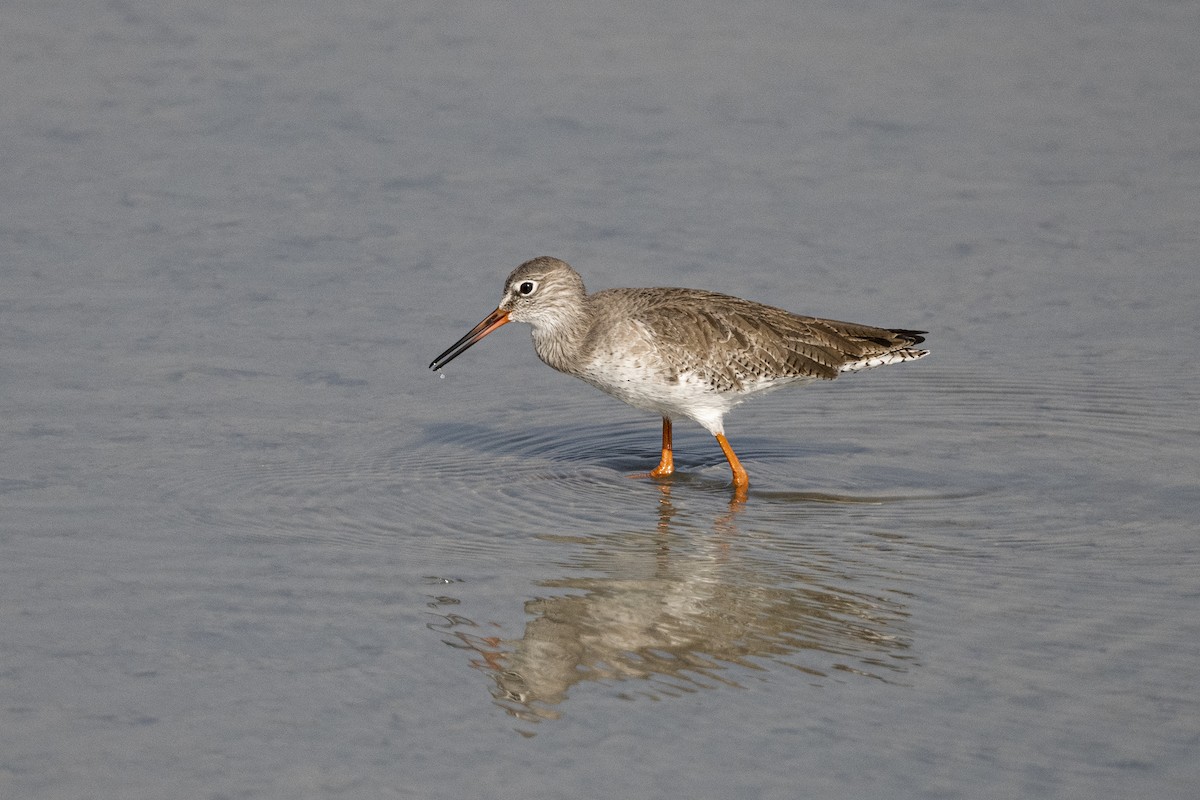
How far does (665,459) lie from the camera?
11.0 meters

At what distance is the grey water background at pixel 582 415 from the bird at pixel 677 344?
19.5 inches

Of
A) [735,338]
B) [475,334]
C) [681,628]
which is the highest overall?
[735,338]

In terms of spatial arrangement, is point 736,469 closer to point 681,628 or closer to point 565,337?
point 565,337

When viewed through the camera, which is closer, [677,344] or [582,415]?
[677,344]

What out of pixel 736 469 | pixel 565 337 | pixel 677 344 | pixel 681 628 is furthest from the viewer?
pixel 565 337

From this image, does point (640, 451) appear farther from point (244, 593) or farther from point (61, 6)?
point (61, 6)

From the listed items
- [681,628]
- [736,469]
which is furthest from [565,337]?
[681,628]

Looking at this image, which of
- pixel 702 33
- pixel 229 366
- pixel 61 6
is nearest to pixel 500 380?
pixel 229 366

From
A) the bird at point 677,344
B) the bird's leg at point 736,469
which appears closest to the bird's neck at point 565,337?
the bird at point 677,344

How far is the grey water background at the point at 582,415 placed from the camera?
7039mm

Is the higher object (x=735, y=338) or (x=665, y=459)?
(x=735, y=338)

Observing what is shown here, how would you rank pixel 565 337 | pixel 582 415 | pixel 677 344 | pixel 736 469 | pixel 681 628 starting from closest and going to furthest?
pixel 681 628 < pixel 736 469 < pixel 677 344 < pixel 565 337 < pixel 582 415

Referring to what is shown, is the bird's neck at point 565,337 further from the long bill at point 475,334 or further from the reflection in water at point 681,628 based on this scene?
the reflection in water at point 681,628

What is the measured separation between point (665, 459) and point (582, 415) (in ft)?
3.17
